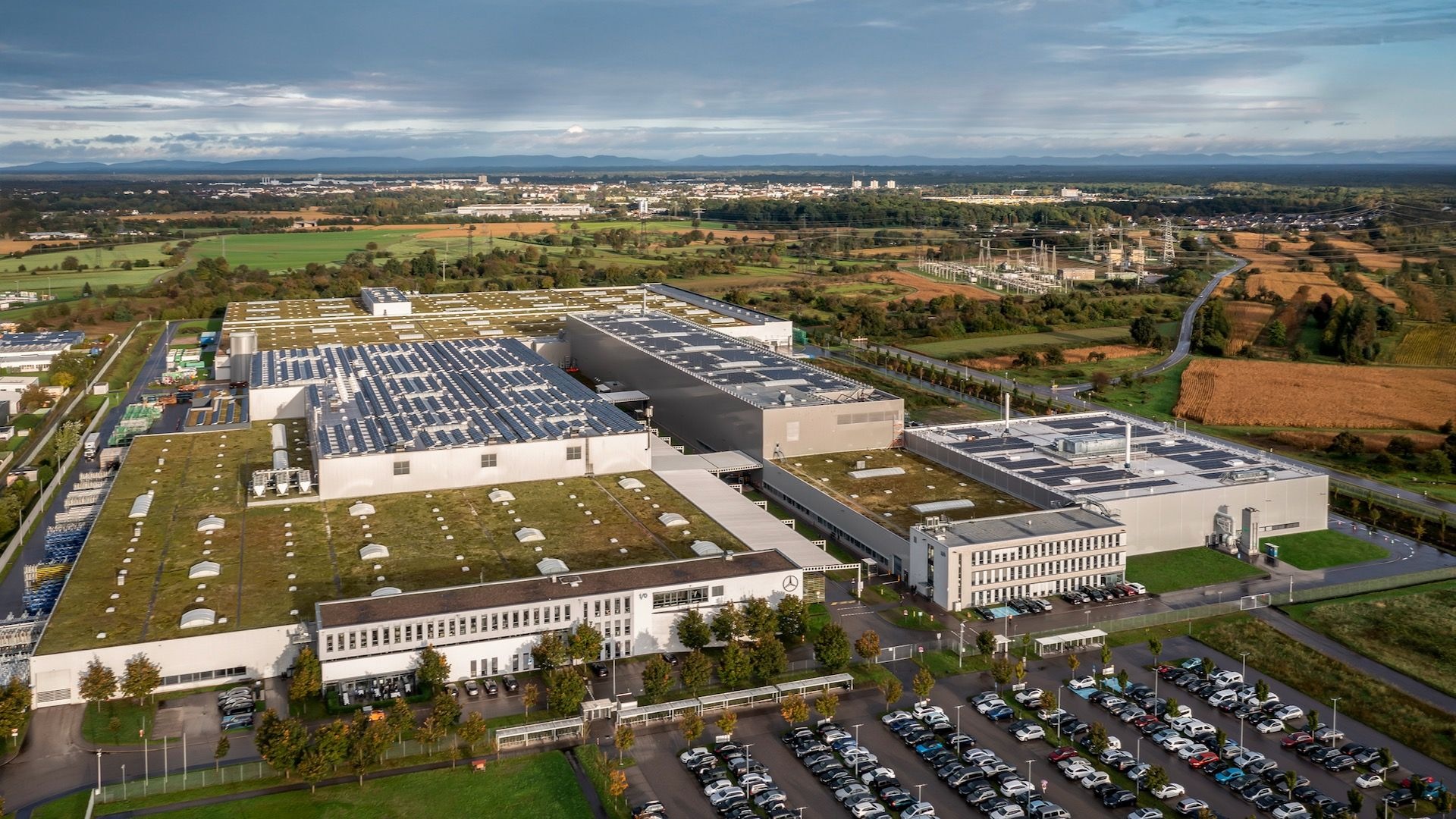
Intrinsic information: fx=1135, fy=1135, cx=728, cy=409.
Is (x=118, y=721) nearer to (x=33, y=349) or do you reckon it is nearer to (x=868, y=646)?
(x=868, y=646)

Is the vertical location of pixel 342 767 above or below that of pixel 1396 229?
below

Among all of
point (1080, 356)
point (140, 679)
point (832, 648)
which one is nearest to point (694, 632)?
point (832, 648)

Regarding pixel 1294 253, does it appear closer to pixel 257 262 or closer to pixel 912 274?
pixel 912 274

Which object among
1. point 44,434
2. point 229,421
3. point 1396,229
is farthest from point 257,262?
point 1396,229

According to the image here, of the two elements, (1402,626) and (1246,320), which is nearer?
(1402,626)

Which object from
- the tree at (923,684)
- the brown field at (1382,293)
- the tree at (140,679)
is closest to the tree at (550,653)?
the tree at (923,684)

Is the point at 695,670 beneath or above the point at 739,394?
beneath

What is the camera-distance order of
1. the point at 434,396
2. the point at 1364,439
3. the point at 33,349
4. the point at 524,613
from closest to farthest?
the point at 524,613
the point at 434,396
the point at 1364,439
the point at 33,349

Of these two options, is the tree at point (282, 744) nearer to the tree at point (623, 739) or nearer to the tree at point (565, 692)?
the tree at point (565, 692)

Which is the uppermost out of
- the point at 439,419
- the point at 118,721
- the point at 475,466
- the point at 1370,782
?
the point at 439,419
